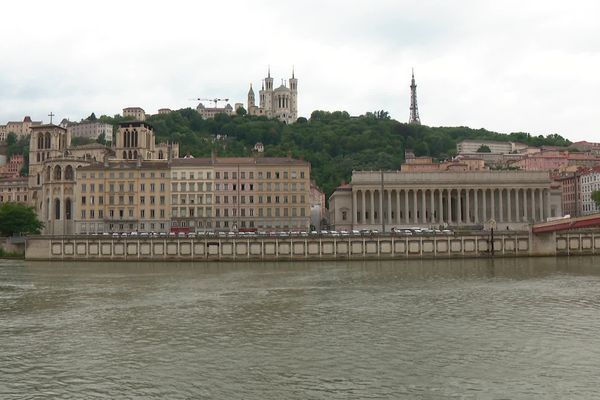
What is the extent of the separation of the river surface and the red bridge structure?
18.4m

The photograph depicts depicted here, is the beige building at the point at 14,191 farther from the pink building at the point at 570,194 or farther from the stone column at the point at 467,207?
the pink building at the point at 570,194

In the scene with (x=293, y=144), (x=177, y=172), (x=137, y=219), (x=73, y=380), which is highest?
(x=293, y=144)

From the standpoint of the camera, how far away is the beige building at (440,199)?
124 m

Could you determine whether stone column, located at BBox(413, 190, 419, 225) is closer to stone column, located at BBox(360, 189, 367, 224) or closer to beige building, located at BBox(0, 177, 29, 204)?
stone column, located at BBox(360, 189, 367, 224)

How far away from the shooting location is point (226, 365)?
89.1 ft

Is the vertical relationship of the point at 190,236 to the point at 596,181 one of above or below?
below

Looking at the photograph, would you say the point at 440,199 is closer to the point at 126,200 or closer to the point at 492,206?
the point at 492,206

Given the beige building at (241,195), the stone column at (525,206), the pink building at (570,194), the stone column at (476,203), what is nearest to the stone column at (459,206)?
the stone column at (476,203)

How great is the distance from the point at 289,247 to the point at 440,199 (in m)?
47.5

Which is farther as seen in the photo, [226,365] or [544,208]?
[544,208]

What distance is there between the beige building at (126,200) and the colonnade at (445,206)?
121 feet

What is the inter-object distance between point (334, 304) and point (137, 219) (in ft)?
233

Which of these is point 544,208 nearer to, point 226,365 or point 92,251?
point 92,251

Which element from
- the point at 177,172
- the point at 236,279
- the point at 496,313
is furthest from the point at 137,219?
the point at 496,313
